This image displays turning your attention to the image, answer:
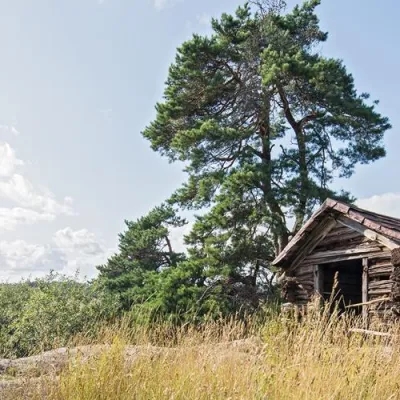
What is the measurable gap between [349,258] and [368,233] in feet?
2.52

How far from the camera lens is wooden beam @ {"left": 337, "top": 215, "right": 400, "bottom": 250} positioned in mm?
8883

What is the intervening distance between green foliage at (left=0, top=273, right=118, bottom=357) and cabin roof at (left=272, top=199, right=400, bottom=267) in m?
5.78

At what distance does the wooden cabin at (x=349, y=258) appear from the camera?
900cm

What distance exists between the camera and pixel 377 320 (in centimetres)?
887

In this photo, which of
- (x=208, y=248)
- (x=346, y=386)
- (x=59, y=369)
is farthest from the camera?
(x=208, y=248)

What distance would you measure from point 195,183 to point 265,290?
4.61m

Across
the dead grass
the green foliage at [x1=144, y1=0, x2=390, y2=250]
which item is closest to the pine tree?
the green foliage at [x1=144, y1=0, x2=390, y2=250]

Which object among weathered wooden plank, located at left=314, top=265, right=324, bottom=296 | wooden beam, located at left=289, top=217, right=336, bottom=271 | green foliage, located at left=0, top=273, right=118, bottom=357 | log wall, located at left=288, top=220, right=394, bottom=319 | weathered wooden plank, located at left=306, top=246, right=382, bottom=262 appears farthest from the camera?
green foliage, located at left=0, top=273, right=118, bottom=357

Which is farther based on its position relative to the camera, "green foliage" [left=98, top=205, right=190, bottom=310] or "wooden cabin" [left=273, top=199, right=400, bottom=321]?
"green foliage" [left=98, top=205, right=190, bottom=310]

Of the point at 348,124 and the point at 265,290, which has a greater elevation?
the point at 348,124

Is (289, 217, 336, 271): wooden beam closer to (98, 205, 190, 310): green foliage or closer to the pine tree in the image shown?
the pine tree

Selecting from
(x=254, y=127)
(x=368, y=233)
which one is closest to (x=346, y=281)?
(x=368, y=233)

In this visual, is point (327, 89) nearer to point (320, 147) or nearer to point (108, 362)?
point (320, 147)

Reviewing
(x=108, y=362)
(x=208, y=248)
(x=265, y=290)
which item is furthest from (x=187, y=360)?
(x=265, y=290)
